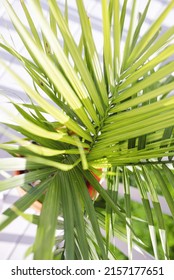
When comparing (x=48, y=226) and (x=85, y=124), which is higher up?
(x=85, y=124)

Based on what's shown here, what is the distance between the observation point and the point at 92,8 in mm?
1626

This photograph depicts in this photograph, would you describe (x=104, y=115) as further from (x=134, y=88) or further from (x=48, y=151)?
(x=48, y=151)

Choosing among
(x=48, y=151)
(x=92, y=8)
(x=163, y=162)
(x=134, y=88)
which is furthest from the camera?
(x=92, y=8)

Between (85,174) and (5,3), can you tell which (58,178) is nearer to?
(85,174)

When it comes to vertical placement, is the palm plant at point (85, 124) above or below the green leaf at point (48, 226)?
above

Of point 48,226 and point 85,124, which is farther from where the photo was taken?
point 85,124

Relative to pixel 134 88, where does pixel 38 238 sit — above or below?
below

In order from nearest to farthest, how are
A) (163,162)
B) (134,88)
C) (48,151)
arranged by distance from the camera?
(48,151), (134,88), (163,162)

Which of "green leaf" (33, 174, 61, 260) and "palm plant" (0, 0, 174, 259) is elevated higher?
"palm plant" (0, 0, 174, 259)
